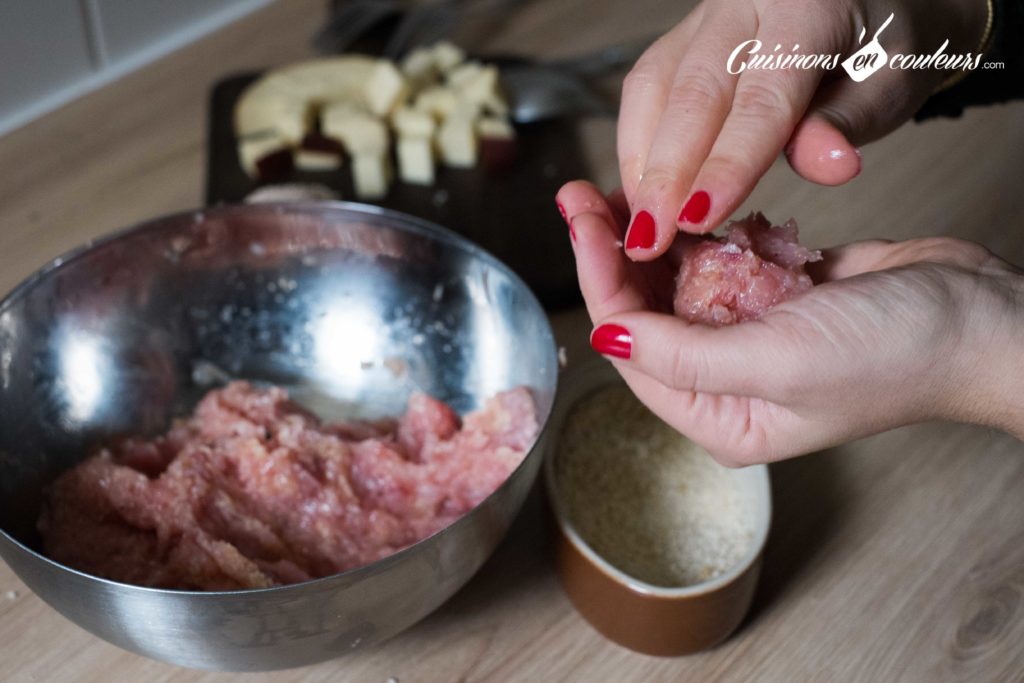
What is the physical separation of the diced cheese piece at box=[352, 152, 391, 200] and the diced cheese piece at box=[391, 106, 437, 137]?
0.06 metres

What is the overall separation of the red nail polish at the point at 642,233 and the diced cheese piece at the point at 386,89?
89cm

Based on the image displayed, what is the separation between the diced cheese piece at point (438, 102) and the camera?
1.70 meters

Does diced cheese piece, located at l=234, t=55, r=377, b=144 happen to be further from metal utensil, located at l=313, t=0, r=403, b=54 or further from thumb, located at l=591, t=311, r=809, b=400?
thumb, located at l=591, t=311, r=809, b=400

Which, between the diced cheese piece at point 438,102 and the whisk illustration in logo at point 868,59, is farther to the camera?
the diced cheese piece at point 438,102

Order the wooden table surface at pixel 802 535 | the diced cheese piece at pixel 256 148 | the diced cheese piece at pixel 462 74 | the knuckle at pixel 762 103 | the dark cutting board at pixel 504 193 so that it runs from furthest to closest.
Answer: the diced cheese piece at pixel 462 74 < the diced cheese piece at pixel 256 148 < the dark cutting board at pixel 504 193 < the wooden table surface at pixel 802 535 < the knuckle at pixel 762 103

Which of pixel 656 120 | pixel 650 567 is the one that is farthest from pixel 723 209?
pixel 650 567

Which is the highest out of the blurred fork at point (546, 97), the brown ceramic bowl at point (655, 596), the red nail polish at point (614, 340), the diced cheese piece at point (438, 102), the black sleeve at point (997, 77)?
the red nail polish at point (614, 340)

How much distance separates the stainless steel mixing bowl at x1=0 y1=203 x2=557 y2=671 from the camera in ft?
3.67

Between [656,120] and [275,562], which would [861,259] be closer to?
[656,120]

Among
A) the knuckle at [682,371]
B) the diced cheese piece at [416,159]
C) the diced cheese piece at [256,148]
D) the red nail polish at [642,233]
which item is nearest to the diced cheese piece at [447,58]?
the diced cheese piece at [416,159]

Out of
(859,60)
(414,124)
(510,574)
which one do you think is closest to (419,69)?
(414,124)

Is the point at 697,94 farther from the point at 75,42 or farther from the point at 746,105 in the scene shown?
the point at 75,42

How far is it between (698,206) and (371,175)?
0.85m

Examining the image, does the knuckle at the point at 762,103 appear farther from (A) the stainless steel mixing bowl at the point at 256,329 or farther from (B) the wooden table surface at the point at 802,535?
(B) the wooden table surface at the point at 802,535
